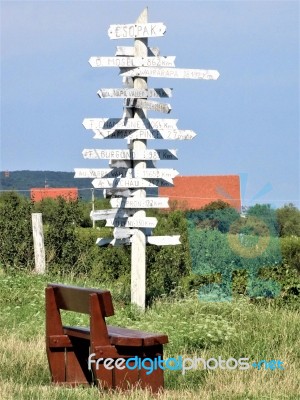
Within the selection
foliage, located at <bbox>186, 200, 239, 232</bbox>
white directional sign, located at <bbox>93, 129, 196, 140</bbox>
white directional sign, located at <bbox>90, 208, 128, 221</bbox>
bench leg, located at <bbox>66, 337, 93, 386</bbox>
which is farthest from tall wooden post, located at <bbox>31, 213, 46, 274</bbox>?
bench leg, located at <bbox>66, 337, 93, 386</bbox>

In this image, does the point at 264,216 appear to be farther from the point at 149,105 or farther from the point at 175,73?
the point at 175,73

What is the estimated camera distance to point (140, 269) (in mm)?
14570

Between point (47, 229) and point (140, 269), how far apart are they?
572cm

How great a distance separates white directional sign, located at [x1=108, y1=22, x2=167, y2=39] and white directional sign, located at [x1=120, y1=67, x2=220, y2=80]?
0.52 m

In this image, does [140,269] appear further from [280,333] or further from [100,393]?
[100,393]

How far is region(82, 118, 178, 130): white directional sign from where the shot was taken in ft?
46.4

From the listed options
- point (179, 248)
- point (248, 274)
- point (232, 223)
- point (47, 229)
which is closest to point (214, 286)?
point (248, 274)

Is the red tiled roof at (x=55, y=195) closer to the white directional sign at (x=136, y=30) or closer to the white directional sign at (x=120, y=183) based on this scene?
the white directional sign at (x=120, y=183)

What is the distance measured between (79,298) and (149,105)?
20.3ft

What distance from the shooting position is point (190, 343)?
1088cm

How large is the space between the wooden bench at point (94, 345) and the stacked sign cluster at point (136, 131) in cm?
536

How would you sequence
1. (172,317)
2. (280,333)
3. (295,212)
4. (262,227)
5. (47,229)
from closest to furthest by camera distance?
(280,333), (172,317), (262,227), (47,229), (295,212)

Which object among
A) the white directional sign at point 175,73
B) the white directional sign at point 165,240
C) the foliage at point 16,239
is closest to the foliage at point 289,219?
the foliage at point 16,239

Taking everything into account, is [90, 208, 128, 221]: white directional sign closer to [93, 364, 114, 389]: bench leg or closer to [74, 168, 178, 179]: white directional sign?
[74, 168, 178, 179]: white directional sign
